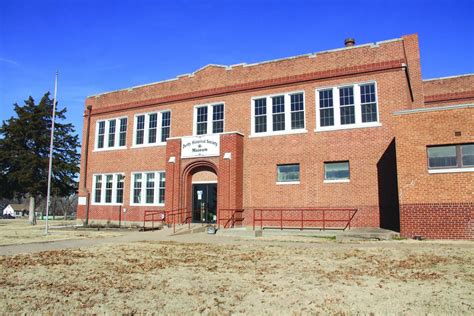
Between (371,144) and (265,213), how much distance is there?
21.5ft

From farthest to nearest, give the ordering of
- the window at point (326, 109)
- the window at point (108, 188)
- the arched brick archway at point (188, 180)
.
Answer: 1. the window at point (108, 188)
2. the arched brick archway at point (188, 180)
3. the window at point (326, 109)

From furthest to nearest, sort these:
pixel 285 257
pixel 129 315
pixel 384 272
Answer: pixel 285 257
pixel 384 272
pixel 129 315

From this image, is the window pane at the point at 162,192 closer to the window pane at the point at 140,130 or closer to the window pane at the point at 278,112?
the window pane at the point at 140,130

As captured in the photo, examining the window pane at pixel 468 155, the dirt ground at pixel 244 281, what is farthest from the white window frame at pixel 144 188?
the window pane at pixel 468 155

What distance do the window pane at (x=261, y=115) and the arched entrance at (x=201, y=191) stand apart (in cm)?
350

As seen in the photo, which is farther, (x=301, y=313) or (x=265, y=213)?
(x=265, y=213)

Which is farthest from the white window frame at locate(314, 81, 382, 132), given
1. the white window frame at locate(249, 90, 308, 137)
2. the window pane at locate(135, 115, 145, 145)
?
the window pane at locate(135, 115, 145, 145)

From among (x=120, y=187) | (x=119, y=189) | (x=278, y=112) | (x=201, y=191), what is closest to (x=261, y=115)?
(x=278, y=112)

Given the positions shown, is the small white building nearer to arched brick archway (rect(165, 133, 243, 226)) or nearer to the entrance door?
arched brick archway (rect(165, 133, 243, 226))

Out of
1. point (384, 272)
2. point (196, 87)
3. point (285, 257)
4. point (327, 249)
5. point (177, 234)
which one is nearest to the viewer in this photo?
point (384, 272)

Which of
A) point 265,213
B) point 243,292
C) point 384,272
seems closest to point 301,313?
point 243,292

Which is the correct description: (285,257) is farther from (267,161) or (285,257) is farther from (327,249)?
(267,161)

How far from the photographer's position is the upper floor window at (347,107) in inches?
815

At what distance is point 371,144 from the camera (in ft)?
66.3
